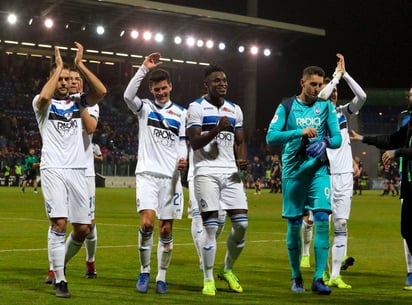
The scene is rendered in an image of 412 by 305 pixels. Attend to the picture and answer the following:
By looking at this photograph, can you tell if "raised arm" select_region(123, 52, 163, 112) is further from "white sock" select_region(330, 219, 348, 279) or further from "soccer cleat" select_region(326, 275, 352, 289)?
"soccer cleat" select_region(326, 275, 352, 289)

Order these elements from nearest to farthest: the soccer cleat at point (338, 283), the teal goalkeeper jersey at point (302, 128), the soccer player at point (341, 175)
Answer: the teal goalkeeper jersey at point (302, 128)
the soccer cleat at point (338, 283)
the soccer player at point (341, 175)

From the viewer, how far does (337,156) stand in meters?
12.1

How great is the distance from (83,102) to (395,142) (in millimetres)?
3367

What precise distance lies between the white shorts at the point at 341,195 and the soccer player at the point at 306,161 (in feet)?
4.34

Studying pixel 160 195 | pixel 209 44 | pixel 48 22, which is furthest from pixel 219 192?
pixel 209 44

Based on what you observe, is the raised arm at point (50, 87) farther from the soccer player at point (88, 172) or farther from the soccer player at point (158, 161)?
the soccer player at point (158, 161)

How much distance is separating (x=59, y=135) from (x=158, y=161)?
4.16 feet

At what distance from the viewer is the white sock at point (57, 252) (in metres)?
9.58

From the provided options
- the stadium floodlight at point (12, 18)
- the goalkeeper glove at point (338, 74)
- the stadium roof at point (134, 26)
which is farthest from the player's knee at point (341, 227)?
the stadium floodlight at point (12, 18)

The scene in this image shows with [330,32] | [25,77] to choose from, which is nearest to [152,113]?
[25,77]

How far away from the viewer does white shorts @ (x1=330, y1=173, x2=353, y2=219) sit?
38.8 ft

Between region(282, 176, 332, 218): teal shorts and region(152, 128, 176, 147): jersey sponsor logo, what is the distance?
1418 mm

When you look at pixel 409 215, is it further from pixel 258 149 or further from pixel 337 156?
pixel 258 149

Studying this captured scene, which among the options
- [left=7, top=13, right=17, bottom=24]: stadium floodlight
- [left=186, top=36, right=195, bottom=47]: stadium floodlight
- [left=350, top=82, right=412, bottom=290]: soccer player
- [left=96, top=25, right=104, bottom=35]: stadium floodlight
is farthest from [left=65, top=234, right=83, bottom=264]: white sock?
[left=186, top=36, right=195, bottom=47]: stadium floodlight
